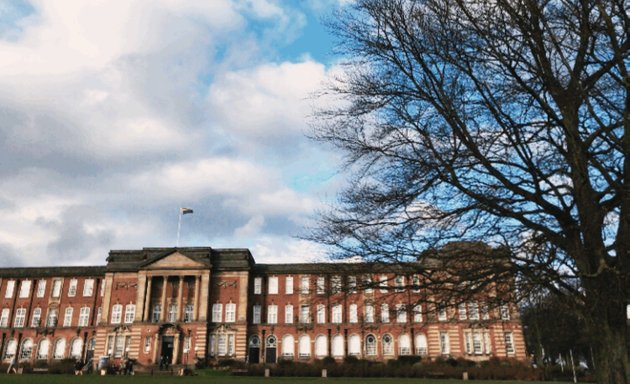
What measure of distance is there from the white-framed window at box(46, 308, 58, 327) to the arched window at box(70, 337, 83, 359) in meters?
3.25

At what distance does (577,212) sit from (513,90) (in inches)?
83.4

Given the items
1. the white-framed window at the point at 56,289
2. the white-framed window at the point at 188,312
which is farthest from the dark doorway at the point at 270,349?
the white-framed window at the point at 56,289

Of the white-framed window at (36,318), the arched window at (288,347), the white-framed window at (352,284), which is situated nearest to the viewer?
the white-framed window at (352,284)

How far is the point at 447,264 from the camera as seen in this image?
8539 mm

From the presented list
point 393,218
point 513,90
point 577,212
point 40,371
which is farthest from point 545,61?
point 40,371

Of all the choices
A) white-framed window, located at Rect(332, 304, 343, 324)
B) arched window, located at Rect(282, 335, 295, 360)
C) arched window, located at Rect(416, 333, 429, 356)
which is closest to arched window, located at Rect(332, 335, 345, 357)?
white-framed window, located at Rect(332, 304, 343, 324)

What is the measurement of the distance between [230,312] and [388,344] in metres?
17.0

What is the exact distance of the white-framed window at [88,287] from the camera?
5778 cm

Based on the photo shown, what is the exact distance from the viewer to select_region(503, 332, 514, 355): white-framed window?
5103 cm

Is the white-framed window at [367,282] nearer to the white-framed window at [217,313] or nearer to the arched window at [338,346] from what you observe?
the arched window at [338,346]

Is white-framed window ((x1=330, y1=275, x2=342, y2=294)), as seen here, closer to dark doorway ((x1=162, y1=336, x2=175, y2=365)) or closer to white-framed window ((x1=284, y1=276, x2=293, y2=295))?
dark doorway ((x1=162, y1=336, x2=175, y2=365))

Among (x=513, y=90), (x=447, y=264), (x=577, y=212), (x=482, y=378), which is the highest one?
(x=513, y=90)

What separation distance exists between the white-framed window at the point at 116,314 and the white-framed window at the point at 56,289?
27.4 feet

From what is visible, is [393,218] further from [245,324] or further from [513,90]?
[245,324]
